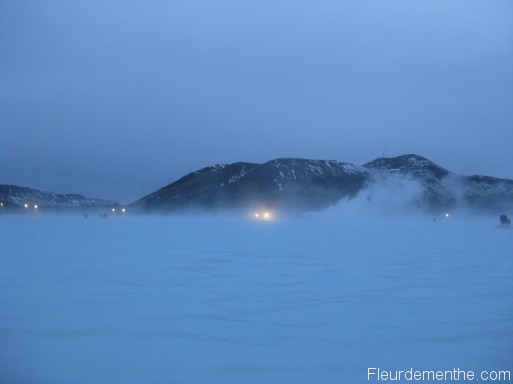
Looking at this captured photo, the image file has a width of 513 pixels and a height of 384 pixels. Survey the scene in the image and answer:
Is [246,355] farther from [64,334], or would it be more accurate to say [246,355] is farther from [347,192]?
[347,192]

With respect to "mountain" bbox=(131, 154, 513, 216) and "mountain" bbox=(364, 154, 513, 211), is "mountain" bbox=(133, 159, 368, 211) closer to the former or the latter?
"mountain" bbox=(131, 154, 513, 216)

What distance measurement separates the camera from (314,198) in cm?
15475

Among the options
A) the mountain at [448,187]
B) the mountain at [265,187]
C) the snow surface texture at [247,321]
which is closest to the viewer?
the snow surface texture at [247,321]

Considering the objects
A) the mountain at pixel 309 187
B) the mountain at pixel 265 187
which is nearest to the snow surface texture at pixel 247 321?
the mountain at pixel 309 187

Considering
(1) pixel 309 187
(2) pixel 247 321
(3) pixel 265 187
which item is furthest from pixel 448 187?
(2) pixel 247 321

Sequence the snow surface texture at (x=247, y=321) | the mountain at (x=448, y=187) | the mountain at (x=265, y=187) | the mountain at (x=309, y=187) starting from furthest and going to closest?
1. the mountain at (x=265, y=187)
2. the mountain at (x=309, y=187)
3. the mountain at (x=448, y=187)
4. the snow surface texture at (x=247, y=321)

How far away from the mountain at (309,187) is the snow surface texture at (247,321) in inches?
4889

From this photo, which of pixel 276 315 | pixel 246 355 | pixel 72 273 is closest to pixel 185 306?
pixel 276 315

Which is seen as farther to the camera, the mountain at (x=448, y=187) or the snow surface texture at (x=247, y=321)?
the mountain at (x=448, y=187)

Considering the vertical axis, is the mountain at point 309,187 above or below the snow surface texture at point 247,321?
above

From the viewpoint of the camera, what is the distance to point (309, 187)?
16512 cm

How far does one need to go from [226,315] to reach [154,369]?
7.19 feet

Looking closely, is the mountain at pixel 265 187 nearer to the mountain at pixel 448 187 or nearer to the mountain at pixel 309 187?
the mountain at pixel 309 187

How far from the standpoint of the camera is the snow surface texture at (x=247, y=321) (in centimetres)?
523
